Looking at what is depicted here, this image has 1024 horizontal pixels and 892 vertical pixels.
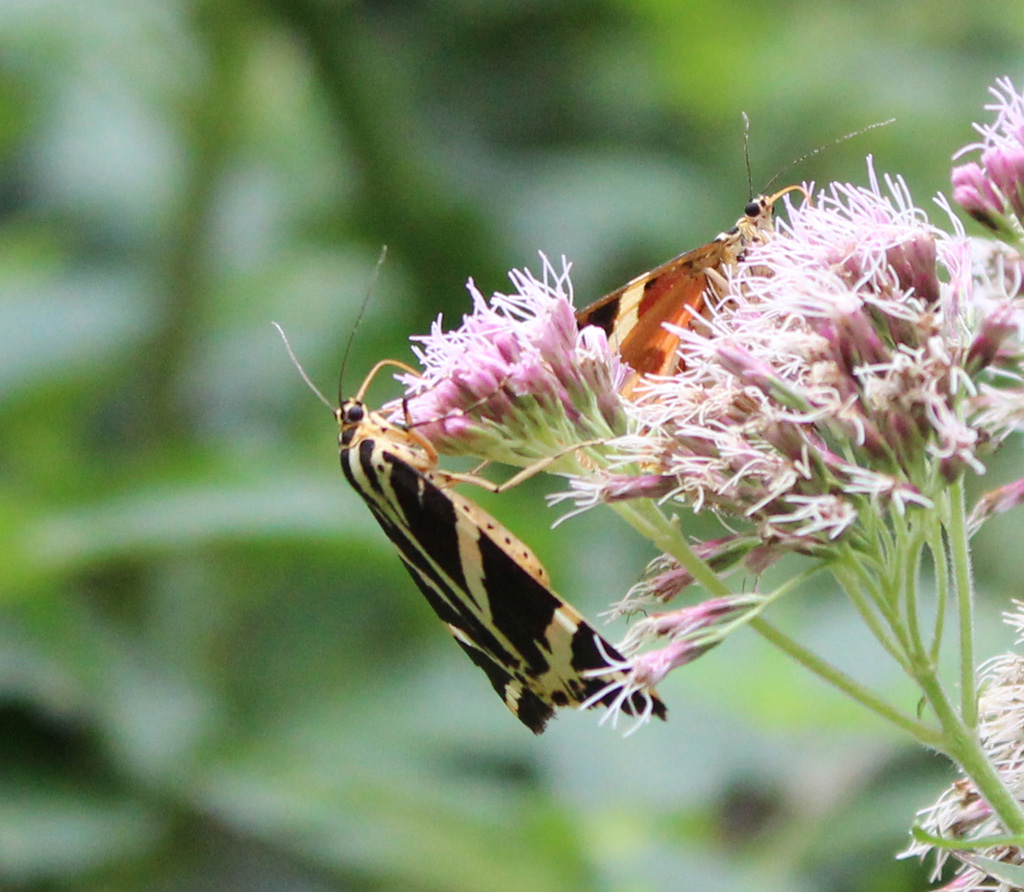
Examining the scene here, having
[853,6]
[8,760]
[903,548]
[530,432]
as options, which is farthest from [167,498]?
[853,6]

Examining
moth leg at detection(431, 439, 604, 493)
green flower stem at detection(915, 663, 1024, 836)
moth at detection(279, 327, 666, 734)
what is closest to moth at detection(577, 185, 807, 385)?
moth leg at detection(431, 439, 604, 493)

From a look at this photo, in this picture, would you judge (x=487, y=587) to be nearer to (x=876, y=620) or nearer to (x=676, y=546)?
(x=676, y=546)

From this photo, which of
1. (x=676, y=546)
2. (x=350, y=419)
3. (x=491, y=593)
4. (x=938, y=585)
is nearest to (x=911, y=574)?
(x=938, y=585)

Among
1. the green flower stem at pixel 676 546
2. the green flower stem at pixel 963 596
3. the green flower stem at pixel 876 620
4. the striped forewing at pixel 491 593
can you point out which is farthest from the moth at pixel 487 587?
the green flower stem at pixel 963 596

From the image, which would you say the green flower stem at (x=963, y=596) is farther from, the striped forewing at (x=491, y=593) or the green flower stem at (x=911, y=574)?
the striped forewing at (x=491, y=593)

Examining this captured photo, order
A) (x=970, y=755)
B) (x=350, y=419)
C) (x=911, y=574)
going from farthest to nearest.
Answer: (x=350, y=419) → (x=911, y=574) → (x=970, y=755)

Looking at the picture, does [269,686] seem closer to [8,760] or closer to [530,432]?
[8,760]
